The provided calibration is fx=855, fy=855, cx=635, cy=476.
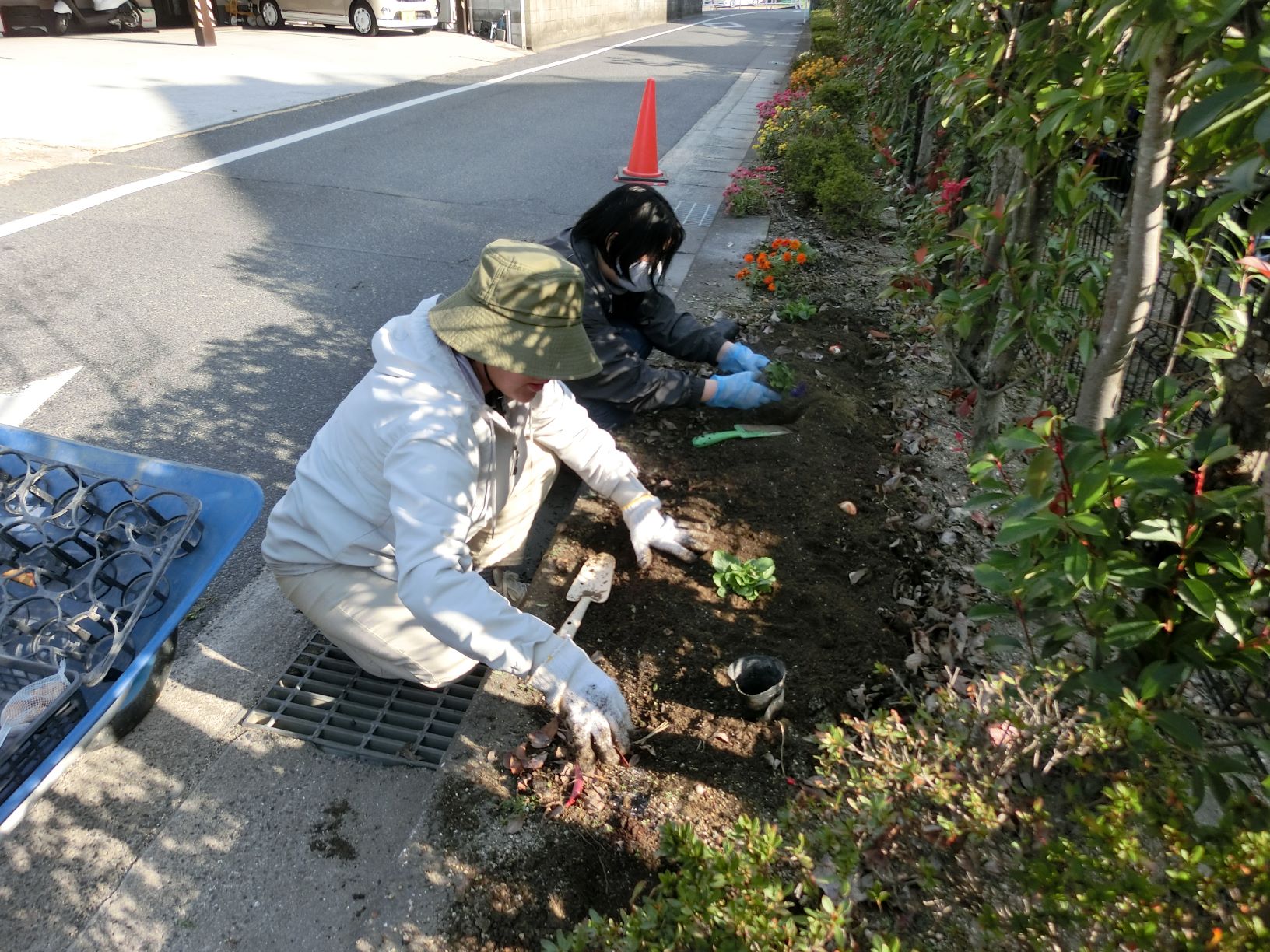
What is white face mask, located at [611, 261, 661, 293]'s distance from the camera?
3330mm

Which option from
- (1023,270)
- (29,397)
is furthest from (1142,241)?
(29,397)

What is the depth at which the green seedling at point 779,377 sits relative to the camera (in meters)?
3.71

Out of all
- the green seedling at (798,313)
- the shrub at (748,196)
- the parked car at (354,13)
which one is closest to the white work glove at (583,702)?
the green seedling at (798,313)

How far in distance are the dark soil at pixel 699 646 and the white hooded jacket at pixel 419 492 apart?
39 centimetres

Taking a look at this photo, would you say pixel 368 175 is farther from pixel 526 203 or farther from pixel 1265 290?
pixel 1265 290

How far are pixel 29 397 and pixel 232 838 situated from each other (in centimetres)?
294

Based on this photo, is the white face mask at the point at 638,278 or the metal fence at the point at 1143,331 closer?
the metal fence at the point at 1143,331

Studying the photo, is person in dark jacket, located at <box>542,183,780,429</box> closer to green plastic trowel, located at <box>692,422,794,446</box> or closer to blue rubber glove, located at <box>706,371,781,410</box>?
blue rubber glove, located at <box>706,371,781,410</box>

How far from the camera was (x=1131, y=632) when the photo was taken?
1525mm

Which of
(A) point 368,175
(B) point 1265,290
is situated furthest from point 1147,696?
(A) point 368,175

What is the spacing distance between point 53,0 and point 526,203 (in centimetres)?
1559

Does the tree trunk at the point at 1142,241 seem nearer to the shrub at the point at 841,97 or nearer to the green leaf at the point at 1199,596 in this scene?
the green leaf at the point at 1199,596

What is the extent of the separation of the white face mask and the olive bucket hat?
124 centimetres

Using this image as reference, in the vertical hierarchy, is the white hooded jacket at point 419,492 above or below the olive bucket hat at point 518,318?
below
